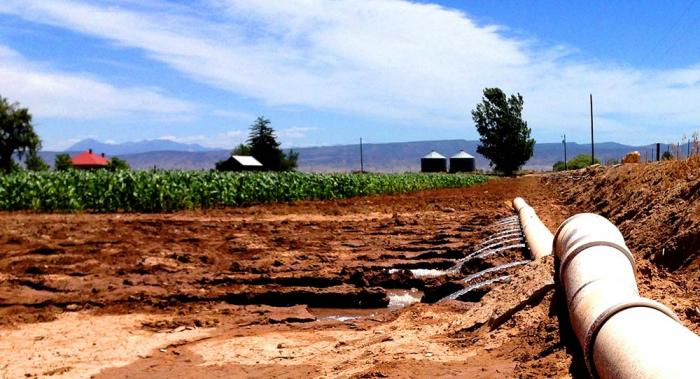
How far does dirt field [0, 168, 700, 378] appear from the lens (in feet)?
15.7

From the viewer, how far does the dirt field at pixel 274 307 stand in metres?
4.80

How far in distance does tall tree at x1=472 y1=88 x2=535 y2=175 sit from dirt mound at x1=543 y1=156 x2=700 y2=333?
271 ft

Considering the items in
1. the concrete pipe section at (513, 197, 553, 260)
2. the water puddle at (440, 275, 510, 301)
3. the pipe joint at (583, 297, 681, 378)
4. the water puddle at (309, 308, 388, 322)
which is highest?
the pipe joint at (583, 297, 681, 378)

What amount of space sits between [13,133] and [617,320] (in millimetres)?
79063

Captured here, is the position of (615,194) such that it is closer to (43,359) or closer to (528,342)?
(528,342)

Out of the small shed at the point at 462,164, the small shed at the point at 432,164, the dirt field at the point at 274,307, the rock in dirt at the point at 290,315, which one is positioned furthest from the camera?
the small shed at the point at 462,164

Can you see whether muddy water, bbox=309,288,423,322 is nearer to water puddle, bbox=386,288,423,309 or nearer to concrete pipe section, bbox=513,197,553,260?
water puddle, bbox=386,288,423,309

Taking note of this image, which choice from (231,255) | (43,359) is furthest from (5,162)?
(43,359)

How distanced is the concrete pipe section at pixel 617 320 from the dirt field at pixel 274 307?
1.47 ft

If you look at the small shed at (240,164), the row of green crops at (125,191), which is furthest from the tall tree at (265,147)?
the row of green crops at (125,191)

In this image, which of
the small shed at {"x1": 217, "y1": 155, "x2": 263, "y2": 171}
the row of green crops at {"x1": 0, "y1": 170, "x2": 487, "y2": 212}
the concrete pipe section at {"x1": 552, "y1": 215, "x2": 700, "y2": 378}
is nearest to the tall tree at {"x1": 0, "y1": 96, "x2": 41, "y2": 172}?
the small shed at {"x1": 217, "y1": 155, "x2": 263, "y2": 171}

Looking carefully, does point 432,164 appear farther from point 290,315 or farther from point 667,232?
point 290,315

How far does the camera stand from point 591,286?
3.54m

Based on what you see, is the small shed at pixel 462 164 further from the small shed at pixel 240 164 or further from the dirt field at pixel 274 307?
the dirt field at pixel 274 307
